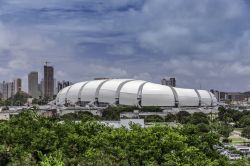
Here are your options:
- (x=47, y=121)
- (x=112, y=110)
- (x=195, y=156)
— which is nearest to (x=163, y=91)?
(x=112, y=110)

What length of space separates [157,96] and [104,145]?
9030 cm

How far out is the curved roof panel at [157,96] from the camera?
109 metres

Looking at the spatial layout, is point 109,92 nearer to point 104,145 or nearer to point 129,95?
point 129,95

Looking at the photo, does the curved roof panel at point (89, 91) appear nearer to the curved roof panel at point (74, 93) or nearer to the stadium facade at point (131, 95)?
the stadium facade at point (131, 95)

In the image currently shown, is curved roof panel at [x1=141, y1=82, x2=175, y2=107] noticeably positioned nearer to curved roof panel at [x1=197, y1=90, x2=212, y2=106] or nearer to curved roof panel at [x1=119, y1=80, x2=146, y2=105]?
curved roof panel at [x1=119, y1=80, x2=146, y2=105]

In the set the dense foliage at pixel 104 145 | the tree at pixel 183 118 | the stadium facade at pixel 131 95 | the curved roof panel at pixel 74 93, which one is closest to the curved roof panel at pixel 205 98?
the stadium facade at pixel 131 95

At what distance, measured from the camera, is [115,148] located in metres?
19.0

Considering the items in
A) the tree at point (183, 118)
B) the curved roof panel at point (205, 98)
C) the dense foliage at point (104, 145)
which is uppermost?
the curved roof panel at point (205, 98)

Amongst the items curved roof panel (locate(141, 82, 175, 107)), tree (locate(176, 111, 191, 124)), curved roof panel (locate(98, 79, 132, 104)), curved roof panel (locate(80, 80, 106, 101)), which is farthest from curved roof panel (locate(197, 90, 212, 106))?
tree (locate(176, 111, 191, 124))

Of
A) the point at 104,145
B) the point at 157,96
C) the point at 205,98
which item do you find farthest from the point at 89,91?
the point at 104,145

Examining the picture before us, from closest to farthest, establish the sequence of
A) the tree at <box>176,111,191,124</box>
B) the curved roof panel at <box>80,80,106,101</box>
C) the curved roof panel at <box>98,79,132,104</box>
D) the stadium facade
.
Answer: the tree at <box>176,111,191,124</box> < the stadium facade < the curved roof panel at <box>98,79,132,104</box> < the curved roof panel at <box>80,80,106,101</box>

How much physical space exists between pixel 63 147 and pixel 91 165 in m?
4.28

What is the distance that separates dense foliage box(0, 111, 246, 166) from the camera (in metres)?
18.0

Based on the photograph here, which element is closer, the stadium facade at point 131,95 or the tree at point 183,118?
the tree at point 183,118
